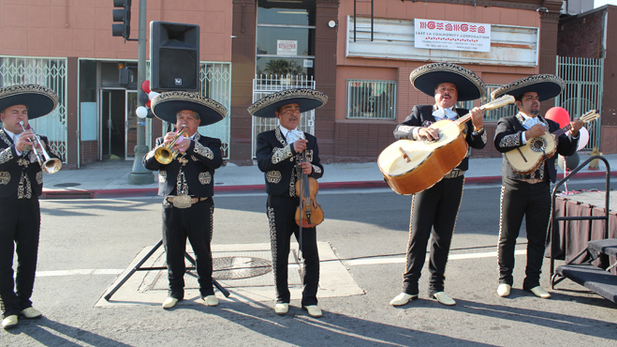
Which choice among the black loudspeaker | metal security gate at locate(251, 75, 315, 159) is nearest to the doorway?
metal security gate at locate(251, 75, 315, 159)

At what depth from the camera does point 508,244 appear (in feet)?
16.0

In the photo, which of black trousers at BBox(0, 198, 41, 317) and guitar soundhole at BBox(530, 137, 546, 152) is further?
guitar soundhole at BBox(530, 137, 546, 152)

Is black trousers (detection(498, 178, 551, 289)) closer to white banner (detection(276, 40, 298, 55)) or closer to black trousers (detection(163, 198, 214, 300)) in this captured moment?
black trousers (detection(163, 198, 214, 300))

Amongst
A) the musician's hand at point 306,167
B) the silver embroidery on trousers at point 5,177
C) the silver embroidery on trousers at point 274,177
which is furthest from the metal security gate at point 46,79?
the musician's hand at point 306,167

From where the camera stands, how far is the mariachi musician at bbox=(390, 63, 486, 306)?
4.52 meters

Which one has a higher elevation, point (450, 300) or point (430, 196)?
point (430, 196)

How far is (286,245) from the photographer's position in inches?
175

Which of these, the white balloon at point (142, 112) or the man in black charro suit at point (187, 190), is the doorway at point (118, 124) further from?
the man in black charro suit at point (187, 190)

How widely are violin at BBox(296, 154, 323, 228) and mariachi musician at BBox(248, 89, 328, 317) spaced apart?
0.09 m

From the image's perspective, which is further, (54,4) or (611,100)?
(611,100)

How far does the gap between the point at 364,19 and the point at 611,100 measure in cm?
913

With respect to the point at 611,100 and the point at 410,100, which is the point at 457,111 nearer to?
the point at 410,100

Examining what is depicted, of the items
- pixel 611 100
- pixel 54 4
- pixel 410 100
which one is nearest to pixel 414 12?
pixel 410 100

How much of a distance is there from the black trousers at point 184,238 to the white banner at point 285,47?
12.1 m
